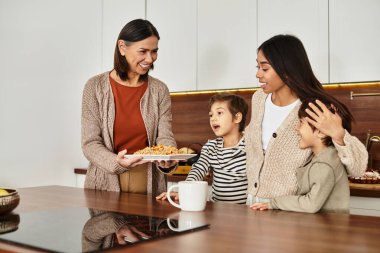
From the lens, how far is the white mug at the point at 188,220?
997 mm

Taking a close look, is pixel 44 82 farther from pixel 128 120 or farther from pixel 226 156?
pixel 226 156

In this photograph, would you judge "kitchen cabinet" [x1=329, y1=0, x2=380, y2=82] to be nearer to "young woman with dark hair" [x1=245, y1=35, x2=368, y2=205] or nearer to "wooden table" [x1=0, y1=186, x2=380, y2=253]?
"young woman with dark hair" [x1=245, y1=35, x2=368, y2=205]

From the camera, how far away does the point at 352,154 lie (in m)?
1.31

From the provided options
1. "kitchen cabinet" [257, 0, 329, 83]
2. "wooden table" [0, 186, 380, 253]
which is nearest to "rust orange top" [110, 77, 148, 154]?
"wooden table" [0, 186, 380, 253]

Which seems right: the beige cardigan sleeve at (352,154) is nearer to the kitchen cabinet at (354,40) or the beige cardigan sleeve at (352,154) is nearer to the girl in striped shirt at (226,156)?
the girl in striped shirt at (226,156)

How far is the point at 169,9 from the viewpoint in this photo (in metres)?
3.26

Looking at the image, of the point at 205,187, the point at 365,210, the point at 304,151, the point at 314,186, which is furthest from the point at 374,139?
the point at 205,187

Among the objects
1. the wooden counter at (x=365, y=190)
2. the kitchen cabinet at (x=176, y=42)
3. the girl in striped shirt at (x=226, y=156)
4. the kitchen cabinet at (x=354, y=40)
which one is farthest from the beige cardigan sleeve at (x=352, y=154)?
the kitchen cabinet at (x=176, y=42)

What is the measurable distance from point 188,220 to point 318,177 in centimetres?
43

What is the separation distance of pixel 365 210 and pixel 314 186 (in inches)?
44.9

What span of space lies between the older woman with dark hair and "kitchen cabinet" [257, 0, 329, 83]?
1103mm

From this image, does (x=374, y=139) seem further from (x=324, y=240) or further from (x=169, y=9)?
(x=324, y=240)

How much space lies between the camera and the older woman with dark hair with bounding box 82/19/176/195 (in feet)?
5.89

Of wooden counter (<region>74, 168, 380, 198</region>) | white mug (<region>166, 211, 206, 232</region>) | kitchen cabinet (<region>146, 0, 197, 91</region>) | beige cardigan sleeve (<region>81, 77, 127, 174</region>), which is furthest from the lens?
kitchen cabinet (<region>146, 0, 197, 91</region>)
